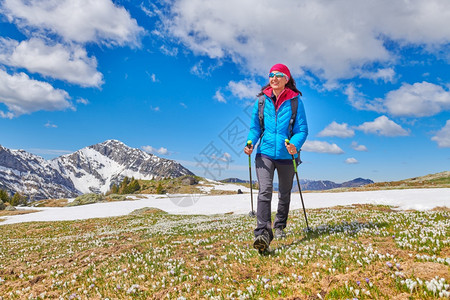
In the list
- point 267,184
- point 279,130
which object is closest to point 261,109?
point 279,130

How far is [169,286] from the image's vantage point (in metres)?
6.15

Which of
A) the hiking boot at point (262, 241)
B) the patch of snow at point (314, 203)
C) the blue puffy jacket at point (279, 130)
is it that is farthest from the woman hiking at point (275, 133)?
the patch of snow at point (314, 203)

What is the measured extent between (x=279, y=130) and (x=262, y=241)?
10.9 ft

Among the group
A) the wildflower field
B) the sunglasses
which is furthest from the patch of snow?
the sunglasses

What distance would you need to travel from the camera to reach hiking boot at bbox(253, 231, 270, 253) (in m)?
7.12

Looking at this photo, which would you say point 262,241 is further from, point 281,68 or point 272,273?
point 281,68

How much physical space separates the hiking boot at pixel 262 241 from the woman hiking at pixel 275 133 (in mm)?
213

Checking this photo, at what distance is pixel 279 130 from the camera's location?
814cm

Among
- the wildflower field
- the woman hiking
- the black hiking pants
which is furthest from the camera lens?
the woman hiking

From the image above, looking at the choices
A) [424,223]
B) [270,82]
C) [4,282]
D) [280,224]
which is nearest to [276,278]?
[280,224]

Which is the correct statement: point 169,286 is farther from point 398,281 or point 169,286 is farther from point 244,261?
point 398,281

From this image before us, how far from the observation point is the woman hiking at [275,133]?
789 centimetres

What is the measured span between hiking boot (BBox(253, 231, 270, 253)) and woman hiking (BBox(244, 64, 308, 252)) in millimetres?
213

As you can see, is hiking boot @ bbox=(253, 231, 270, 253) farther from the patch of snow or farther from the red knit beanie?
the patch of snow
